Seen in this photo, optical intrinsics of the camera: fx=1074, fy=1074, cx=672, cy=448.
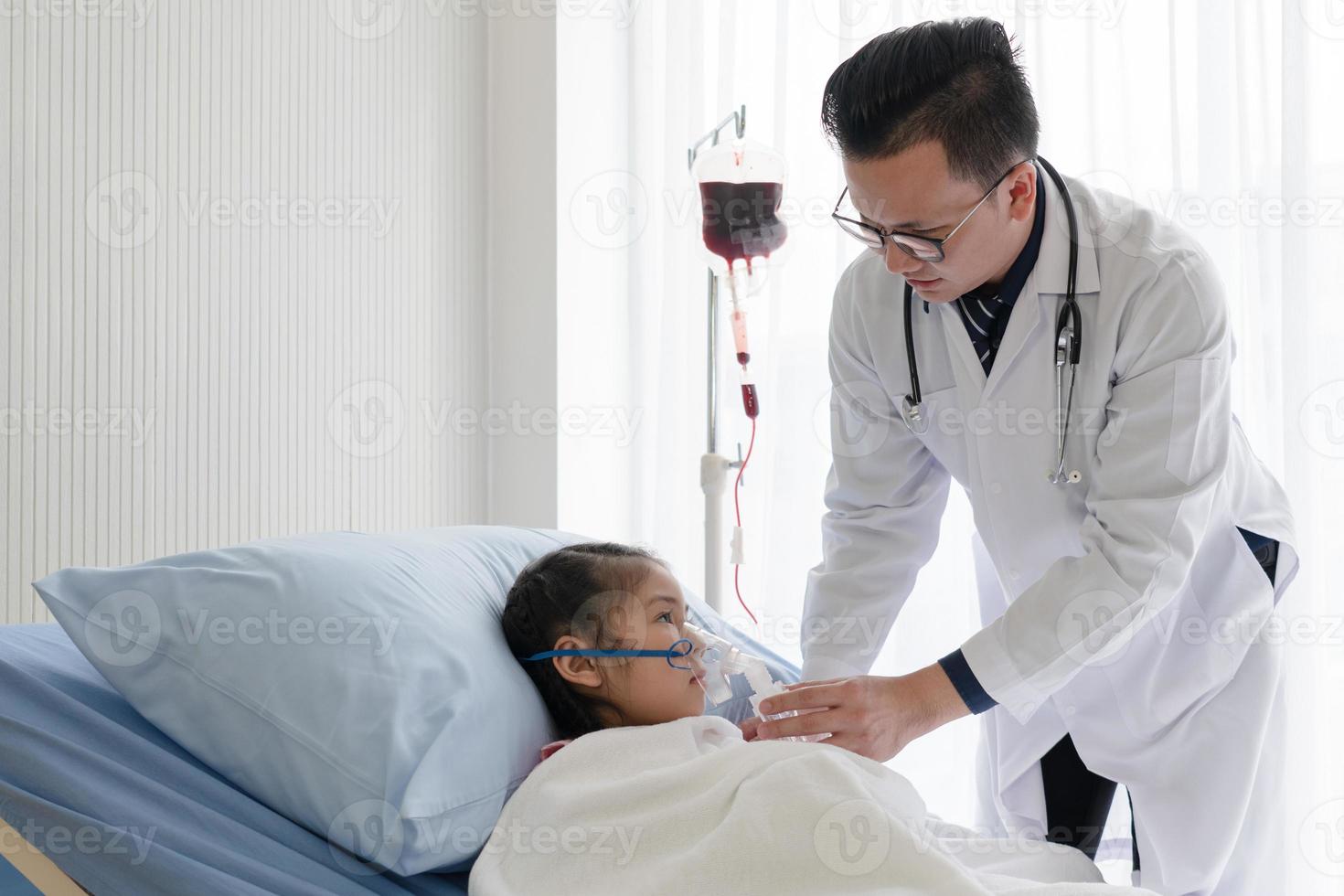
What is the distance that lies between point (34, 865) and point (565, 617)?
0.67 m

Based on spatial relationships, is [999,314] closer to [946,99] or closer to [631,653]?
[946,99]

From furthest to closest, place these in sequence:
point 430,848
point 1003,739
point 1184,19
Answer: point 1184,19 < point 1003,739 < point 430,848

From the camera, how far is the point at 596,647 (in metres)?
1.48

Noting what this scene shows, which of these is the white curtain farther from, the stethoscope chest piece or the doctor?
the stethoscope chest piece

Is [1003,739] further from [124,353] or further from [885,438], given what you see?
[124,353]

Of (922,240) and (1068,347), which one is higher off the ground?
(922,240)

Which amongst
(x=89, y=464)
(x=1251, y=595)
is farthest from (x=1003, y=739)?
(x=89, y=464)

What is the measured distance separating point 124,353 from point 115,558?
431 mm

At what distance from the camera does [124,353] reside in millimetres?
2264

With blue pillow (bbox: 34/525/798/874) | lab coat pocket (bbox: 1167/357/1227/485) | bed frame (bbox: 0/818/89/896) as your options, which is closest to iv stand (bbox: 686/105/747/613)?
blue pillow (bbox: 34/525/798/874)

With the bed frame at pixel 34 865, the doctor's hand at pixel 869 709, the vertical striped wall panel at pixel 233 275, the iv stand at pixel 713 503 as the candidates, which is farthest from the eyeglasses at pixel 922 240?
the vertical striped wall panel at pixel 233 275

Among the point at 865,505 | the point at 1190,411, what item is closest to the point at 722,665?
the point at 865,505

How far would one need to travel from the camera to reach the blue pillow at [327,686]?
116cm

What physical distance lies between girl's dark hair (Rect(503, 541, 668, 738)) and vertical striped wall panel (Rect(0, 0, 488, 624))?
1209mm
